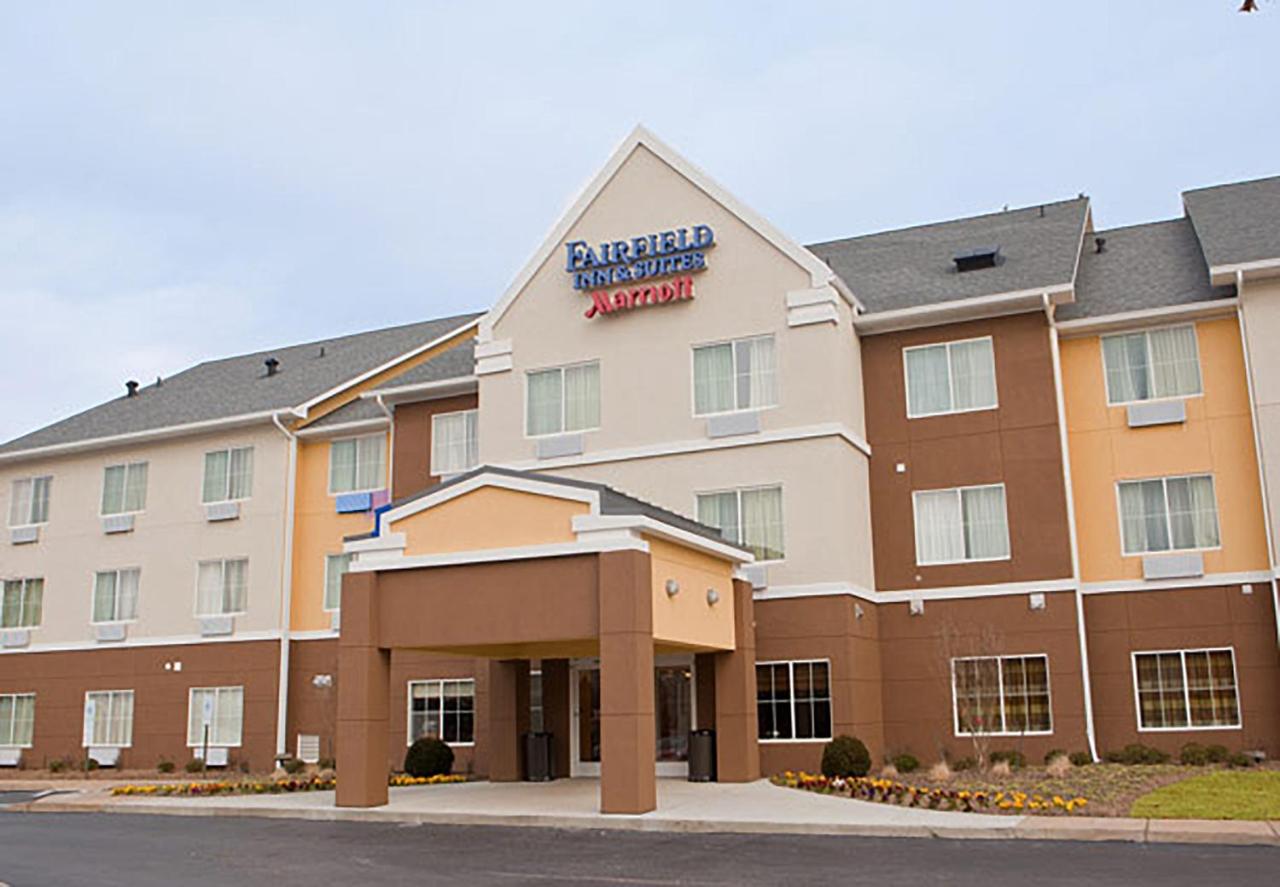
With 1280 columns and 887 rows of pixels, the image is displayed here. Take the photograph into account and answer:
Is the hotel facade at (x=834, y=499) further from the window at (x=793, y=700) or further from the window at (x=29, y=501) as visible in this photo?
the window at (x=29, y=501)

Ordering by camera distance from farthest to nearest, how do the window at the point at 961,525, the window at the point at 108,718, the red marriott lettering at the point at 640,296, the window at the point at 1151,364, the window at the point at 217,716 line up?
the window at the point at 108,718
the window at the point at 217,716
the red marriott lettering at the point at 640,296
the window at the point at 961,525
the window at the point at 1151,364

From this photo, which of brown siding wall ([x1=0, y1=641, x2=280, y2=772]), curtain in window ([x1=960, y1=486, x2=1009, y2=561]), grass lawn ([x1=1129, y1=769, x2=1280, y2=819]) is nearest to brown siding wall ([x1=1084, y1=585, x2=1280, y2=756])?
curtain in window ([x1=960, y1=486, x2=1009, y2=561])

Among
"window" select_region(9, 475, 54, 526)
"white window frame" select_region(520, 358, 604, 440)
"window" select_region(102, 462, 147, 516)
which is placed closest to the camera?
"white window frame" select_region(520, 358, 604, 440)

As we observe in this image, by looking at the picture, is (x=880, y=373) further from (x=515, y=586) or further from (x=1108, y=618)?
(x=515, y=586)

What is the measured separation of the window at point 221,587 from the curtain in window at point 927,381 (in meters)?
17.1

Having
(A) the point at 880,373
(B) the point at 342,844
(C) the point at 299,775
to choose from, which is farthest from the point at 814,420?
(C) the point at 299,775

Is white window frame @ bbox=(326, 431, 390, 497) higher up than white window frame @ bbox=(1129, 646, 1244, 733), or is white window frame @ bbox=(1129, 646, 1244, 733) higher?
white window frame @ bbox=(326, 431, 390, 497)

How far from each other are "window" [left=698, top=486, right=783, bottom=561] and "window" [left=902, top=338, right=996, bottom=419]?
354 cm

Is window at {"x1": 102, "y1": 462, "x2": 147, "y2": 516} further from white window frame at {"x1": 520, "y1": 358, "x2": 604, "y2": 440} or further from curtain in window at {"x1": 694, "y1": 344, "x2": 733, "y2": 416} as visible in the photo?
curtain in window at {"x1": 694, "y1": 344, "x2": 733, "y2": 416}

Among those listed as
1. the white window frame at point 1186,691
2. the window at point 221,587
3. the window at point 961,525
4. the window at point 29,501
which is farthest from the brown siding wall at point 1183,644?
the window at point 29,501

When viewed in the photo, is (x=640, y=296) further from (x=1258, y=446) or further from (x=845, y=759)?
(x=1258, y=446)

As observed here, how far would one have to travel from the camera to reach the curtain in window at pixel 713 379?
25.8 m

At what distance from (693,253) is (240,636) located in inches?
595

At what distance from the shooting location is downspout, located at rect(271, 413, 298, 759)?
Answer: 31.3 meters
